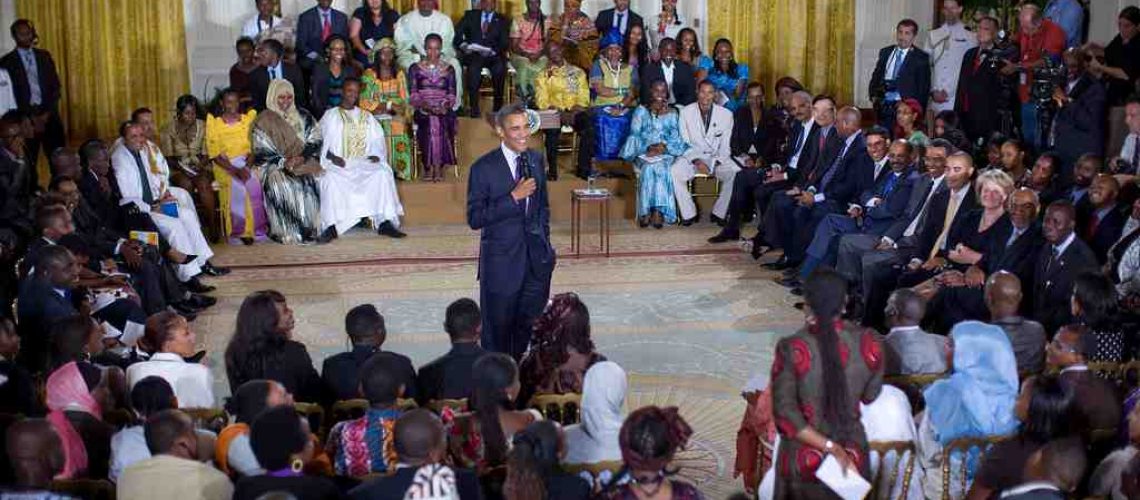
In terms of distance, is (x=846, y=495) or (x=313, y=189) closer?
(x=846, y=495)

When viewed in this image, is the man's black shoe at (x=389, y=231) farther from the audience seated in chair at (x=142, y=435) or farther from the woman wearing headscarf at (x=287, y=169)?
the audience seated in chair at (x=142, y=435)

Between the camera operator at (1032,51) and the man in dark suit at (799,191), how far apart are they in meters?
1.99

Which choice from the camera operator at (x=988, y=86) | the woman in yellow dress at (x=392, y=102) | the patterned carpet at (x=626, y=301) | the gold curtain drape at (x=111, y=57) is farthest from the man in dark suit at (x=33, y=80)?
the camera operator at (x=988, y=86)

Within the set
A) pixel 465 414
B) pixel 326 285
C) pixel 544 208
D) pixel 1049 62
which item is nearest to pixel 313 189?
pixel 326 285

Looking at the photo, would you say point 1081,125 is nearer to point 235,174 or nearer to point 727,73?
point 727,73

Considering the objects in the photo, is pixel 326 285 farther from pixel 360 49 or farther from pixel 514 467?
pixel 514 467

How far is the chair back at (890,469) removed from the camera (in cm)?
459

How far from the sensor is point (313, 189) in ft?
38.0

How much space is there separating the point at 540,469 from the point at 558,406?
118 cm

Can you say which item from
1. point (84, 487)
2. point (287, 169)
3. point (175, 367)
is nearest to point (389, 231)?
point (287, 169)

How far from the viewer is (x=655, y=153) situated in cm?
1213

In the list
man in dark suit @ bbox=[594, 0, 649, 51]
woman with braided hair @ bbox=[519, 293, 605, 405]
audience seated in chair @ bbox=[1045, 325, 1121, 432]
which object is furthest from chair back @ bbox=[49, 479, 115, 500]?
man in dark suit @ bbox=[594, 0, 649, 51]

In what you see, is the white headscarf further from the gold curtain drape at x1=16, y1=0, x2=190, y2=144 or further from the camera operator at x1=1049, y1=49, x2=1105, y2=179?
the gold curtain drape at x1=16, y1=0, x2=190, y2=144

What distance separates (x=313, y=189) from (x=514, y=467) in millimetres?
8060
